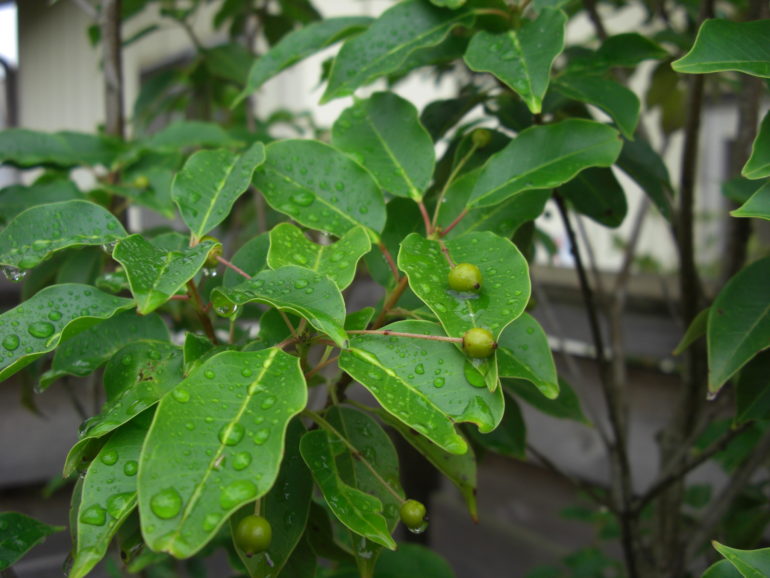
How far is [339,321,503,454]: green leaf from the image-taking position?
0.49m

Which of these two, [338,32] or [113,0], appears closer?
[338,32]

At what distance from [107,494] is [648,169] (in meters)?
0.68

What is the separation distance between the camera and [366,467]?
0.63 m

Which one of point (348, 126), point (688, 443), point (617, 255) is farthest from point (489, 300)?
point (617, 255)

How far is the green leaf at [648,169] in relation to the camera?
0.83m

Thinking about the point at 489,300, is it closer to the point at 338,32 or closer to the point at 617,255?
the point at 338,32

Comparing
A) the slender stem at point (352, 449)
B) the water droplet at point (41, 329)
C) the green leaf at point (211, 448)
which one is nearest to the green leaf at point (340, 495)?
the slender stem at point (352, 449)

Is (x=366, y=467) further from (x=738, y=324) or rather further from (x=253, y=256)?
(x=738, y=324)

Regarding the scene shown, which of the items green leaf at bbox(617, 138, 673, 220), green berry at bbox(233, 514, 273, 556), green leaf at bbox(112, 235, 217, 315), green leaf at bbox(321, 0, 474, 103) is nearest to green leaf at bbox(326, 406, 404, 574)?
green berry at bbox(233, 514, 273, 556)

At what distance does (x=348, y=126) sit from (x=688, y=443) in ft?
2.23

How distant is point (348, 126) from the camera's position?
75 centimetres

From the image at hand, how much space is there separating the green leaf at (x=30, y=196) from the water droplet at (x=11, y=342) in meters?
0.43

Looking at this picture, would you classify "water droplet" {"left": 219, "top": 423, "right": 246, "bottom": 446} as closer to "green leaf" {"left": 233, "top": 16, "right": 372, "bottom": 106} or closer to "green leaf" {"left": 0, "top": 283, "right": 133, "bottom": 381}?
"green leaf" {"left": 0, "top": 283, "right": 133, "bottom": 381}

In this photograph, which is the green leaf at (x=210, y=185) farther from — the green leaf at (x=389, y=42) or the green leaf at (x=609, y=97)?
the green leaf at (x=609, y=97)
